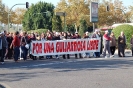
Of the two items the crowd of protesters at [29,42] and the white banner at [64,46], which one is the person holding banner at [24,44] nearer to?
the crowd of protesters at [29,42]

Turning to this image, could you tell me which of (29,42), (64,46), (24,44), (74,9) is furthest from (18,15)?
(24,44)

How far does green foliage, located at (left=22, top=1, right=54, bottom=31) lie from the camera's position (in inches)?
3575

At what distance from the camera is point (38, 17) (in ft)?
300

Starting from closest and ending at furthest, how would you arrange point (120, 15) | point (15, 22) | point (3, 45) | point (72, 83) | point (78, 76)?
point (72, 83) < point (78, 76) < point (3, 45) < point (120, 15) < point (15, 22)

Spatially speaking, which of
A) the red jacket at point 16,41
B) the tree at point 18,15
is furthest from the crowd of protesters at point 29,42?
the tree at point 18,15

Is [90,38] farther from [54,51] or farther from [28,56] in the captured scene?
[28,56]

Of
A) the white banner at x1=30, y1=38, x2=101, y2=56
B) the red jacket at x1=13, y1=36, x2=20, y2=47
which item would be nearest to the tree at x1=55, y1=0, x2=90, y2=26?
the white banner at x1=30, y1=38, x2=101, y2=56

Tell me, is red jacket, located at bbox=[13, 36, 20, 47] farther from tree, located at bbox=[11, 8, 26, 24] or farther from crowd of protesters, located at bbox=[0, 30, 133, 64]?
tree, located at bbox=[11, 8, 26, 24]

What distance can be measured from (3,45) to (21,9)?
84415 millimetres

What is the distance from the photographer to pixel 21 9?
103 meters

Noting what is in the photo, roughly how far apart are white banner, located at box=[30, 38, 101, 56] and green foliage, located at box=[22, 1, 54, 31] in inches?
2525

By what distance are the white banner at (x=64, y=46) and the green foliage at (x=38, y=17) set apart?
64.1 meters

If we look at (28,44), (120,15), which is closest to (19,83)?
(28,44)

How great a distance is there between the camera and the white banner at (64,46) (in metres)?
22.5
